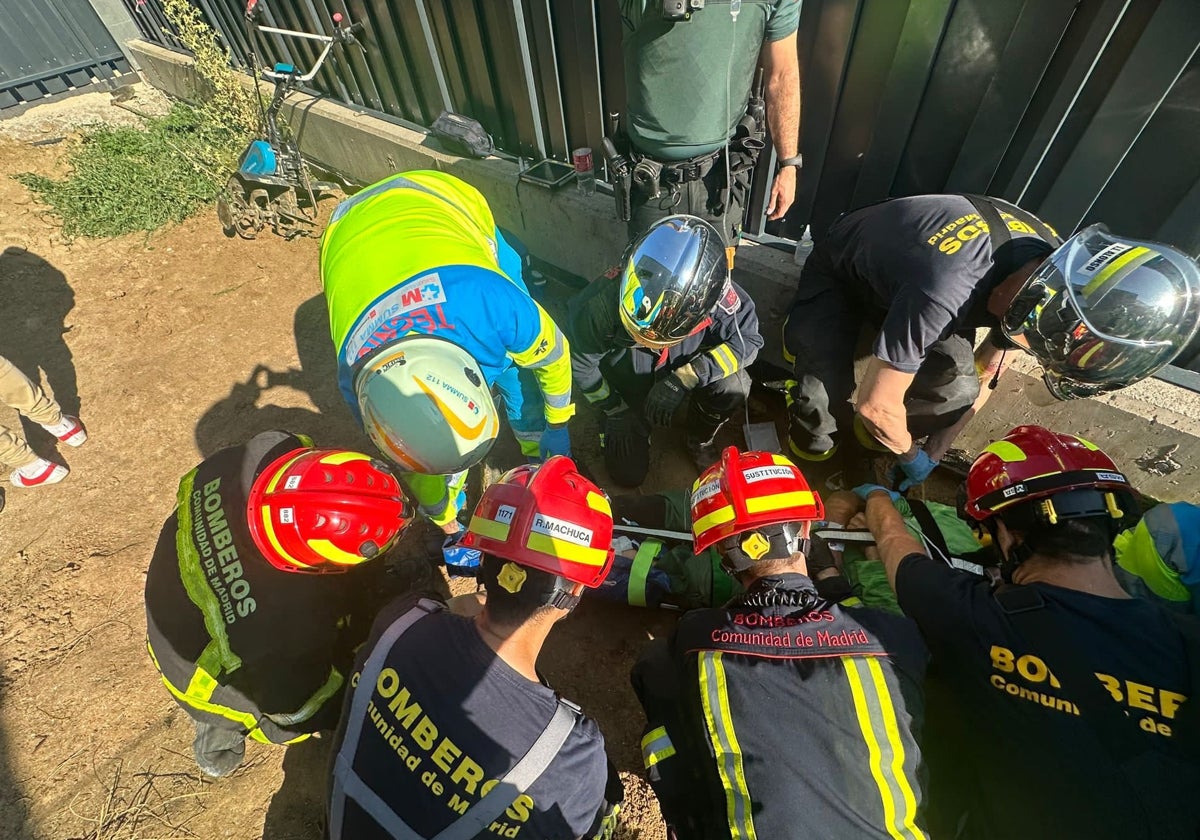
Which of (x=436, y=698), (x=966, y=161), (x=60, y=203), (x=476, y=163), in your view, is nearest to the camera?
(x=436, y=698)

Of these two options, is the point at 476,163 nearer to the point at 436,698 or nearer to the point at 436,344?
the point at 436,344

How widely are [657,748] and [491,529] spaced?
1147 millimetres

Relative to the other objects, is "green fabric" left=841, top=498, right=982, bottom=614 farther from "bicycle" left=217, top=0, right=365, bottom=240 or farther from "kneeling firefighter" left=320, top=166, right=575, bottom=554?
"bicycle" left=217, top=0, right=365, bottom=240

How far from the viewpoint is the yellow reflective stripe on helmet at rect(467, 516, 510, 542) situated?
7.18 feet

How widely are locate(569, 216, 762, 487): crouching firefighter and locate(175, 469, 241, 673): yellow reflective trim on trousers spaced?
2.16 m

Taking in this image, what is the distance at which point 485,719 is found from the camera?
185cm

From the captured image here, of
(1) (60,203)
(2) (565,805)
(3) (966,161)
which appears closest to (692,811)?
(2) (565,805)

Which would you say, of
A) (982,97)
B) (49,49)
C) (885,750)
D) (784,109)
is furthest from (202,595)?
(49,49)

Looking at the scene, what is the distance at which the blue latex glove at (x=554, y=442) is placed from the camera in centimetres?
343

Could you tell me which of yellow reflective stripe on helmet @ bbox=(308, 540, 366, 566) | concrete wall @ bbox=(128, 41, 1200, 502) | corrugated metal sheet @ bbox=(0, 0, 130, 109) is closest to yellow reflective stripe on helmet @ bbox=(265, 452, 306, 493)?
yellow reflective stripe on helmet @ bbox=(308, 540, 366, 566)

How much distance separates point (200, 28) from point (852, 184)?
27.7 feet

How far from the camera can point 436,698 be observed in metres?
1.86

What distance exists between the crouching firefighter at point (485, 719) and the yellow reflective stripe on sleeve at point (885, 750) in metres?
0.92

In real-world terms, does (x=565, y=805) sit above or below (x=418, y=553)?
above
